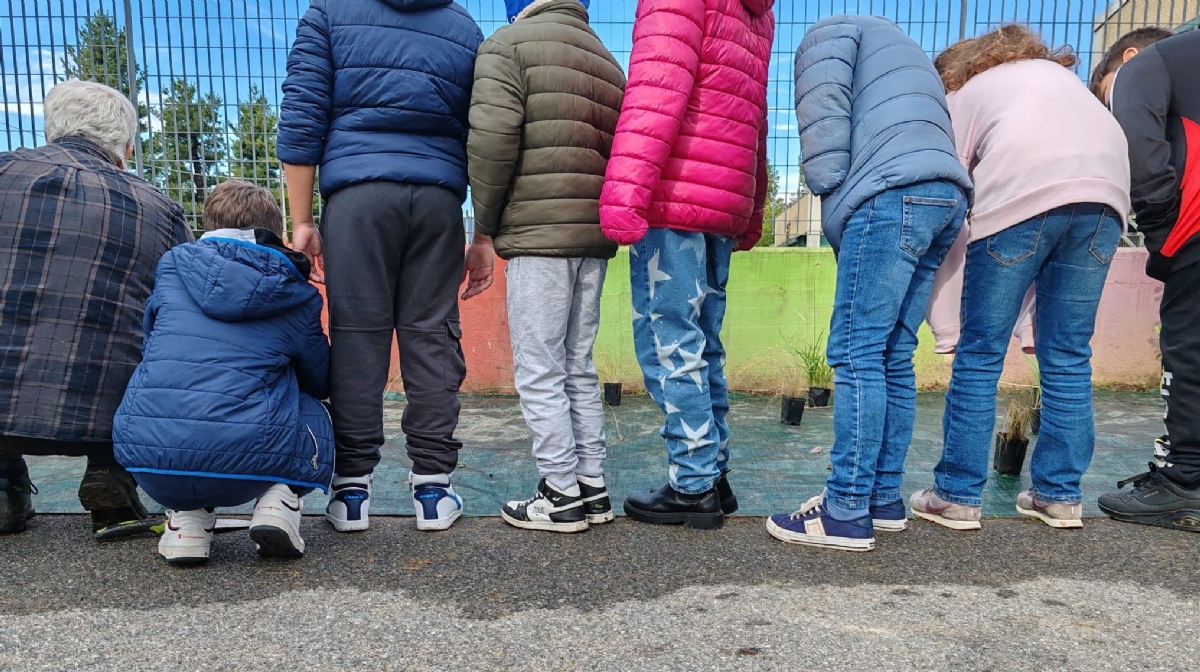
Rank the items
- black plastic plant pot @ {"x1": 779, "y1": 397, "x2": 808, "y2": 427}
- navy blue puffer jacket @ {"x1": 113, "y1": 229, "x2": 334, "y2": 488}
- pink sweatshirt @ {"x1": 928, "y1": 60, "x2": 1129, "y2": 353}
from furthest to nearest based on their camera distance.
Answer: black plastic plant pot @ {"x1": 779, "y1": 397, "x2": 808, "y2": 427}
pink sweatshirt @ {"x1": 928, "y1": 60, "x2": 1129, "y2": 353}
navy blue puffer jacket @ {"x1": 113, "y1": 229, "x2": 334, "y2": 488}

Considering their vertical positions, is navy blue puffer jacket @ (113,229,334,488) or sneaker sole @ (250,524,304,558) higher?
navy blue puffer jacket @ (113,229,334,488)

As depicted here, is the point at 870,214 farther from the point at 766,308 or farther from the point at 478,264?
the point at 766,308

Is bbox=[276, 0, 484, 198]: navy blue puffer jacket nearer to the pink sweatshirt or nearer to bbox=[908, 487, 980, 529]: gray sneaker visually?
the pink sweatshirt

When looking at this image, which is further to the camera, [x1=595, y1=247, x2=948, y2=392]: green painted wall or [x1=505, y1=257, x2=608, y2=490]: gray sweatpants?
[x1=595, y1=247, x2=948, y2=392]: green painted wall

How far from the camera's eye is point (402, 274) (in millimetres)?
2703

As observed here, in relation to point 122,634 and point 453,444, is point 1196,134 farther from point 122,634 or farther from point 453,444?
point 122,634

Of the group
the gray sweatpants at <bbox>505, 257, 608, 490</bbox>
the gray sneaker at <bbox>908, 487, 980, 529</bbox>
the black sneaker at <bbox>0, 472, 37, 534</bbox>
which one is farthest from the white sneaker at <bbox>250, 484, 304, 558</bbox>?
the gray sneaker at <bbox>908, 487, 980, 529</bbox>

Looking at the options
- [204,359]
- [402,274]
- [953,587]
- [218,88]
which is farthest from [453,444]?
[218,88]

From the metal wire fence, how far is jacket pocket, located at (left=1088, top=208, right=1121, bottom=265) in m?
2.76

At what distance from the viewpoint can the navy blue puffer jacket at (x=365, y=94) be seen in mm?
2551

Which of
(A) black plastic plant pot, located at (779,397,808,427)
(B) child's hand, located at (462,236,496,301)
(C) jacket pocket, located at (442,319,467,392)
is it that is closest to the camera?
(C) jacket pocket, located at (442,319,467,392)

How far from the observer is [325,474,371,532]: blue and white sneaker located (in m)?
2.60

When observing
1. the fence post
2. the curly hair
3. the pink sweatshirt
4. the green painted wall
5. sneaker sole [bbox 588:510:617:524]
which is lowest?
sneaker sole [bbox 588:510:617:524]

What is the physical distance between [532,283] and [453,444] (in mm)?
637
